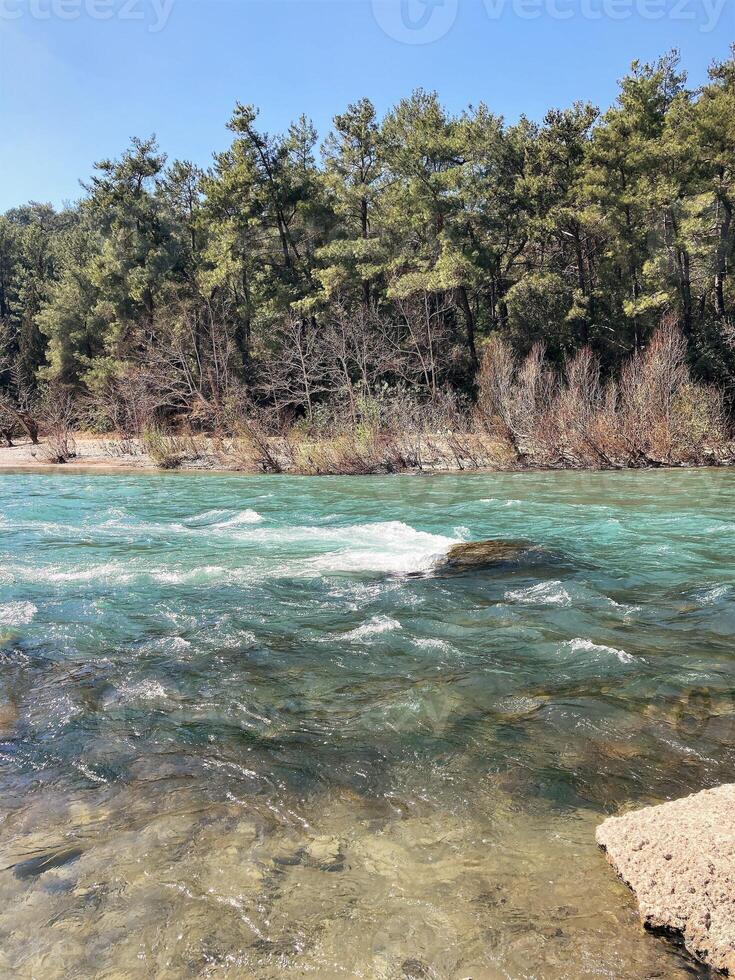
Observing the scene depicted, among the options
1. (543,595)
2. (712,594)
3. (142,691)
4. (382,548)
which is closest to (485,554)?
(382,548)

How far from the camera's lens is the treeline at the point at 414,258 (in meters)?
30.8

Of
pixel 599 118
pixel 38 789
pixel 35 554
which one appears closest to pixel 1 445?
pixel 35 554

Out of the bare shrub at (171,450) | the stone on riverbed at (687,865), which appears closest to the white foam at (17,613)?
the stone on riverbed at (687,865)

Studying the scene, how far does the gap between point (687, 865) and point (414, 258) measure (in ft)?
115

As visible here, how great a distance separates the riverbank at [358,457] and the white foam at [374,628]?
1710cm

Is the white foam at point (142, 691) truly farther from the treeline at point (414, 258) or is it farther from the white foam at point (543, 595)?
the treeline at point (414, 258)

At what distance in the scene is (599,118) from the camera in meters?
34.3

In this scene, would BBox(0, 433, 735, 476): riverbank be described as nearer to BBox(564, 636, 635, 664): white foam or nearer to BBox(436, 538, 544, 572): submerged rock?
BBox(436, 538, 544, 572): submerged rock

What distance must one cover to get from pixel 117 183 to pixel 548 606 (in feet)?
141

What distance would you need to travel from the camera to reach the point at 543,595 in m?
7.57

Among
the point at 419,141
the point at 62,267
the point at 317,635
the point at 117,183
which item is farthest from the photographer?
the point at 62,267

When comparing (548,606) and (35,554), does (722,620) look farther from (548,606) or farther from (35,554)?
(35,554)

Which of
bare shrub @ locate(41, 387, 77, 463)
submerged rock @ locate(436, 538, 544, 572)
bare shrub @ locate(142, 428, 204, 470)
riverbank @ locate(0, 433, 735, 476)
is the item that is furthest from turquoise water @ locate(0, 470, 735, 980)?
bare shrub @ locate(41, 387, 77, 463)

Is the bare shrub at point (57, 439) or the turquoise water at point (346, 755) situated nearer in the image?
the turquoise water at point (346, 755)
